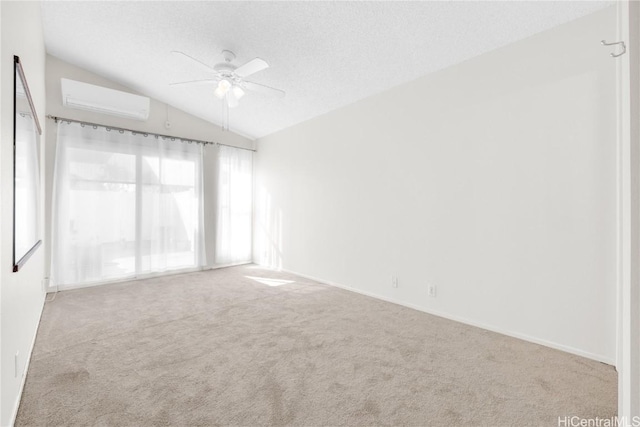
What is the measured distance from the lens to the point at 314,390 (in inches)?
72.9

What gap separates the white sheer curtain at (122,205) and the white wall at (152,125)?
12 centimetres

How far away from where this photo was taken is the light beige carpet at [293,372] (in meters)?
1.65

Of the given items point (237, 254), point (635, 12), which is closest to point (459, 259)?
point (635, 12)

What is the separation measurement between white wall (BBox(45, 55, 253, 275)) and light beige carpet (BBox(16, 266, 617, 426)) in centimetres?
214

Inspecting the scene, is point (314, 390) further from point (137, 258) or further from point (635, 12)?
point (137, 258)

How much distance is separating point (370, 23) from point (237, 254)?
4462mm

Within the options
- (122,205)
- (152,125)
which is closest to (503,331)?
(122,205)

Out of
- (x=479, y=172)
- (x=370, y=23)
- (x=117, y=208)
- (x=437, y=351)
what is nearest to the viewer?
(x=437, y=351)

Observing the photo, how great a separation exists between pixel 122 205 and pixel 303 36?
11.6ft

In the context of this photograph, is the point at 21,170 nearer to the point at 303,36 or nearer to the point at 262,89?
the point at 262,89

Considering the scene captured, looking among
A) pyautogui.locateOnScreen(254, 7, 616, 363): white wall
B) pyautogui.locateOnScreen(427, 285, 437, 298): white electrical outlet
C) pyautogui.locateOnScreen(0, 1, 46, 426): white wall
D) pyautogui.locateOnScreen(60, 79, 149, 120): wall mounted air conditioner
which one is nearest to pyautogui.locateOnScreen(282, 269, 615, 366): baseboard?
pyautogui.locateOnScreen(254, 7, 616, 363): white wall

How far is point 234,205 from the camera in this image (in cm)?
569

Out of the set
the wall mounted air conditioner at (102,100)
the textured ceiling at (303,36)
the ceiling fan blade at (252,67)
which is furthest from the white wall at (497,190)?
the wall mounted air conditioner at (102,100)

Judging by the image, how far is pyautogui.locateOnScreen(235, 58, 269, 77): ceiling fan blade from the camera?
2.62m
